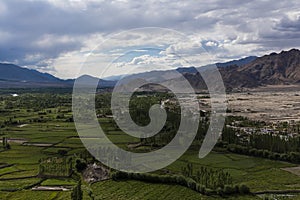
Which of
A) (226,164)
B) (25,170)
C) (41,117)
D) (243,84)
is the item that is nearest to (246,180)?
(226,164)

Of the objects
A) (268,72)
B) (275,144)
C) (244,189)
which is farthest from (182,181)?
(268,72)

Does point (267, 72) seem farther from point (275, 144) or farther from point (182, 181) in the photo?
point (182, 181)

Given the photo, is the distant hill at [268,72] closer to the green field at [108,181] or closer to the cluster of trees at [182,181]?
the green field at [108,181]

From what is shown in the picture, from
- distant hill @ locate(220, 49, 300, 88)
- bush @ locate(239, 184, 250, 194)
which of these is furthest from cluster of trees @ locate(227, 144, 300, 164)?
distant hill @ locate(220, 49, 300, 88)

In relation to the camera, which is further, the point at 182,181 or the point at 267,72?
the point at 267,72

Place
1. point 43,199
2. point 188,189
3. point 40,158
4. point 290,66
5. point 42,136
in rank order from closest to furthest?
1. point 43,199
2. point 188,189
3. point 40,158
4. point 42,136
5. point 290,66

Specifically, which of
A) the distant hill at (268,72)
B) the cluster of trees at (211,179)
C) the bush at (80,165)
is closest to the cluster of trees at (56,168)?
the bush at (80,165)

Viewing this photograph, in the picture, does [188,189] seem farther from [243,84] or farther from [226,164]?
[243,84]

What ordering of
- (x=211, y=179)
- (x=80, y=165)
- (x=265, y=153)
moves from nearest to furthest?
(x=211, y=179) < (x=80, y=165) < (x=265, y=153)
